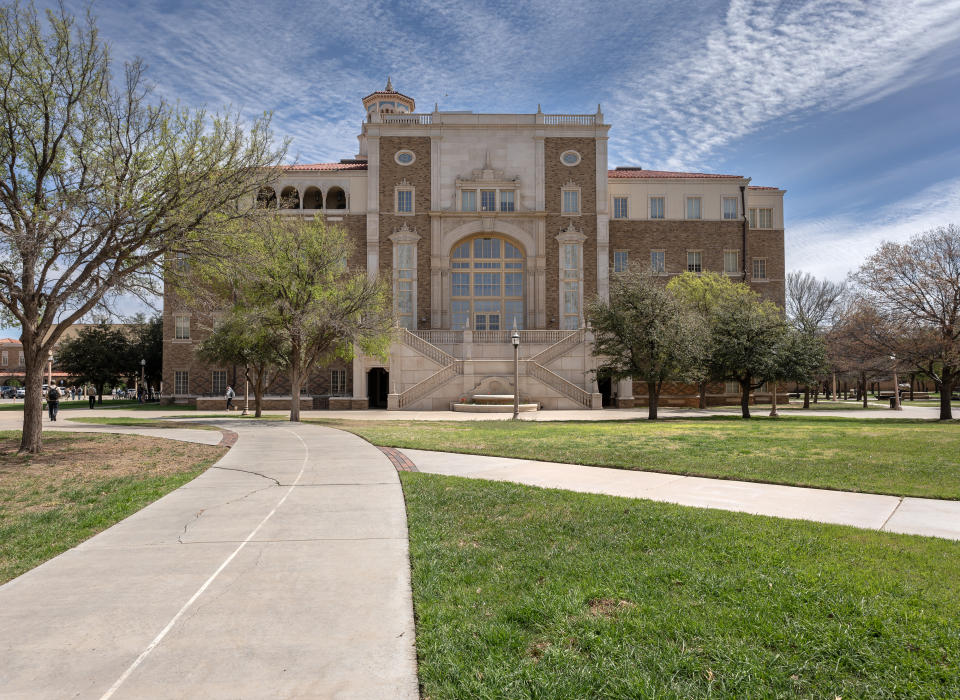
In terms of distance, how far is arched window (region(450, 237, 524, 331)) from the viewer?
1954 inches

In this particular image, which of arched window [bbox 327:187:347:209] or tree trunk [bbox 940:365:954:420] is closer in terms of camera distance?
tree trunk [bbox 940:365:954:420]

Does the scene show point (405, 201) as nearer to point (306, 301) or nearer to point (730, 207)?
point (306, 301)

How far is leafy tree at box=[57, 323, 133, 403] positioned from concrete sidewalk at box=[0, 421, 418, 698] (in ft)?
192

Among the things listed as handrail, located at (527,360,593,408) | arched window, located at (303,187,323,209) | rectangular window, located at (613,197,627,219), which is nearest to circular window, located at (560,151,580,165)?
rectangular window, located at (613,197,627,219)

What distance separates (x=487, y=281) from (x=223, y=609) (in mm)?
45688

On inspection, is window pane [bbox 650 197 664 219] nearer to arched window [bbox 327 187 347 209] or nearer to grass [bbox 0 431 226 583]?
arched window [bbox 327 187 347 209]

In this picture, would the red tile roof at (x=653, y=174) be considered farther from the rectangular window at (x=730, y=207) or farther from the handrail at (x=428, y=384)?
the handrail at (x=428, y=384)

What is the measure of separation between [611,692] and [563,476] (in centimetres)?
786

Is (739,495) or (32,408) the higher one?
(32,408)

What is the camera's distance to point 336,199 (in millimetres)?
51406

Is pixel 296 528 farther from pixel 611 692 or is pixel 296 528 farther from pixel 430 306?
pixel 430 306

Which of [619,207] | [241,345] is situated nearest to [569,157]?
[619,207]

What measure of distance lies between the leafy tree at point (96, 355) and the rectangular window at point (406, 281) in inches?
1175

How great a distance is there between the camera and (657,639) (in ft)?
13.8
